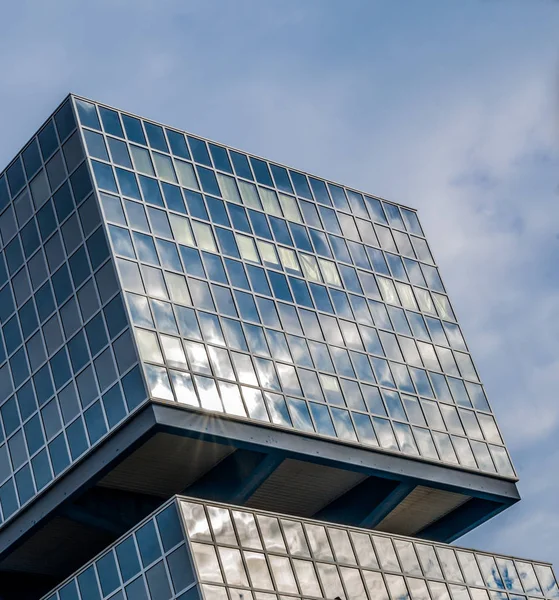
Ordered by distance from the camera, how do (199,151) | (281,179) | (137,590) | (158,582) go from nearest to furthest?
(158,582), (137,590), (199,151), (281,179)

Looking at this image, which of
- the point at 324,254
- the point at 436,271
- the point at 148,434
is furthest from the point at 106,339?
the point at 436,271

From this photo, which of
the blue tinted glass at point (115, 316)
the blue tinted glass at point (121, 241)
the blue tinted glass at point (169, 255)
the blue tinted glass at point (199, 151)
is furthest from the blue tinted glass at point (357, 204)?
the blue tinted glass at point (115, 316)

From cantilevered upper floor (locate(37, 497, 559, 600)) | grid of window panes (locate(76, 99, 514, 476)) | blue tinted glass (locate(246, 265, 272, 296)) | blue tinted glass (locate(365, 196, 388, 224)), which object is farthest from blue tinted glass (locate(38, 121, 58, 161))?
cantilevered upper floor (locate(37, 497, 559, 600))

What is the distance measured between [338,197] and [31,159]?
583 inches

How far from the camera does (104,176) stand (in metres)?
50.8

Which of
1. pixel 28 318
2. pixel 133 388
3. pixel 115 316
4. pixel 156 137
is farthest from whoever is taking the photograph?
pixel 156 137

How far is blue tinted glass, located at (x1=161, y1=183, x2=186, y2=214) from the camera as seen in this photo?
171 ft

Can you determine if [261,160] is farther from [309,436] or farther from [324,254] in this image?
[309,436]

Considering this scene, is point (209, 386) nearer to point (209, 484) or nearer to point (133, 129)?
point (209, 484)

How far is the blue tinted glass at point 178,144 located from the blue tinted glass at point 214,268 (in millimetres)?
5390

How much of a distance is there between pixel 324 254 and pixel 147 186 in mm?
9348

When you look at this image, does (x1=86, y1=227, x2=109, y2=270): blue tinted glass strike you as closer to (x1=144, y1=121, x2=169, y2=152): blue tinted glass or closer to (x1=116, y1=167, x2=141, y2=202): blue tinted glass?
(x1=116, y1=167, x2=141, y2=202): blue tinted glass

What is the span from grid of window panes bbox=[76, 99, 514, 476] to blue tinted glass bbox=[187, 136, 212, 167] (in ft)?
0.26

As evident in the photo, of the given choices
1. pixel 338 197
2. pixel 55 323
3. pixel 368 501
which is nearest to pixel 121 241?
pixel 55 323
